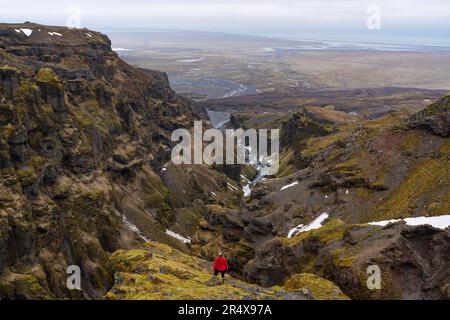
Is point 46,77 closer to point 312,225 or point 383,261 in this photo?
point 312,225

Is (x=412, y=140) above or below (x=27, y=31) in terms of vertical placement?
below

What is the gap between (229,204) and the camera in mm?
138125

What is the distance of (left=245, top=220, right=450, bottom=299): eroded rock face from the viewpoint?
33.2m

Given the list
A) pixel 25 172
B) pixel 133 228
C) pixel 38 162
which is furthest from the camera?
pixel 133 228

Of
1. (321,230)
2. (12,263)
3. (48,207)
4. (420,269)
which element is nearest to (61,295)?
(12,263)

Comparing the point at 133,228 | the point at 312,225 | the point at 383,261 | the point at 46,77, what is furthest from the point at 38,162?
the point at 383,261

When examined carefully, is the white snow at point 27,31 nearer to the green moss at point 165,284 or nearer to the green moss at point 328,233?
the green moss at point 328,233

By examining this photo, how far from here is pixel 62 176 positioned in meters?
80.9

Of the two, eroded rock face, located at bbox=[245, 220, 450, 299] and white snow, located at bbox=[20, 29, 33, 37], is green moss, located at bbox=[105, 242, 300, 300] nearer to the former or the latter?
eroded rock face, located at bbox=[245, 220, 450, 299]

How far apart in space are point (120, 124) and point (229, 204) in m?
36.3

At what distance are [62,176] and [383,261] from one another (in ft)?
195

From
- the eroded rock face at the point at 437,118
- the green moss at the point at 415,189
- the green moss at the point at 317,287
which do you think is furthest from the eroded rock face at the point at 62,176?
the eroded rock face at the point at 437,118

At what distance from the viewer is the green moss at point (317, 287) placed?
29641 mm

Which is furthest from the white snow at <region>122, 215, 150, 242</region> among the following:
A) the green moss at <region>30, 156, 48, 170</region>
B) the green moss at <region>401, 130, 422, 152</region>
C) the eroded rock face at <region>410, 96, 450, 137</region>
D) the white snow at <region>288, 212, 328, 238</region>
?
the eroded rock face at <region>410, 96, 450, 137</region>
